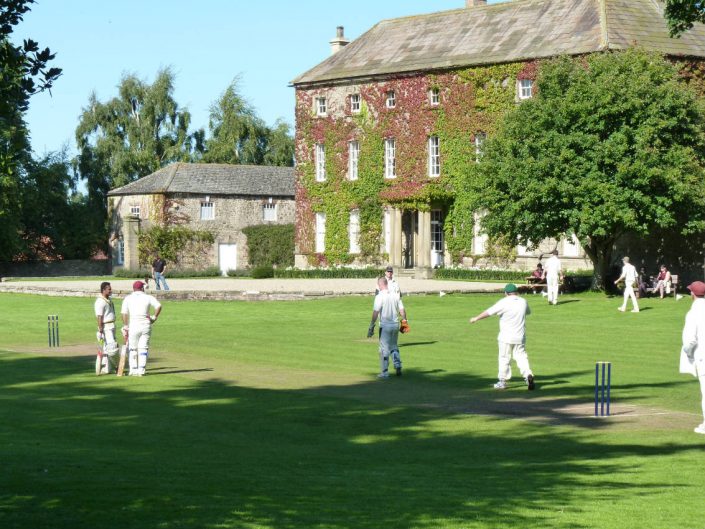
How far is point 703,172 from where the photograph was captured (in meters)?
45.5

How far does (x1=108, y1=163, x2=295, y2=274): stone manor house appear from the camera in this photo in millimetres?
75562

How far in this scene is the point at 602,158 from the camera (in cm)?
4469

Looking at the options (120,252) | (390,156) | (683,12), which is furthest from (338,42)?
(683,12)

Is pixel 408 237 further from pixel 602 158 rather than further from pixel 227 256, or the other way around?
pixel 602 158

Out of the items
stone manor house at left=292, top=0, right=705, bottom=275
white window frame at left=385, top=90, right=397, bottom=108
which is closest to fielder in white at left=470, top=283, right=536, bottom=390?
stone manor house at left=292, top=0, right=705, bottom=275

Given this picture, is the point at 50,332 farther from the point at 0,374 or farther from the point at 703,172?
the point at 703,172

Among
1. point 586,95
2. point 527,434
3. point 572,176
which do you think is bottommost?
point 527,434

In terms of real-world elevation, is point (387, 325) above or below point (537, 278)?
below

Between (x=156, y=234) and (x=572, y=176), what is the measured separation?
35.3 metres

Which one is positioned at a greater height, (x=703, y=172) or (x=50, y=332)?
(x=703, y=172)

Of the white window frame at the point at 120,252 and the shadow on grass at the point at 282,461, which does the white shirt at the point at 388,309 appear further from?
the white window frame at the point at 120,252

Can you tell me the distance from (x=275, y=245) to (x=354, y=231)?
9.92 m

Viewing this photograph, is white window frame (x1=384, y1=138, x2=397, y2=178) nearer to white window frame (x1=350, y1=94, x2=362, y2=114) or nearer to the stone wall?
white window frame (x1=350, y1=94, x2=362, y2=114)

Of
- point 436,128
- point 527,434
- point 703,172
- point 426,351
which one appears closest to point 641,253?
point 703,172
